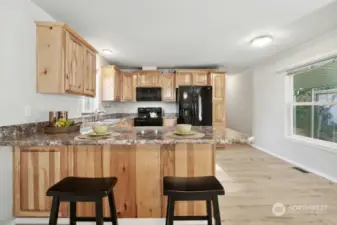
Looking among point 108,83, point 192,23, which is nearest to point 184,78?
point 108,83

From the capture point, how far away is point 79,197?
139cm

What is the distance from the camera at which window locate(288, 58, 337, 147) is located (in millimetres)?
3523

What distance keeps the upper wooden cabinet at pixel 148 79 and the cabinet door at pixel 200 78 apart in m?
Result: 0.94

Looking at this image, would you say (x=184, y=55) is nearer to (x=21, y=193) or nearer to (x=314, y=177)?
(x=314, y=177)

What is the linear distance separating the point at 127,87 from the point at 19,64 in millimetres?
3640

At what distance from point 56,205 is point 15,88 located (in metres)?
1.29

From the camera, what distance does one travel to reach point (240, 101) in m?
7.17

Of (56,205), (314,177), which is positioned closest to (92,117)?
(56,205)

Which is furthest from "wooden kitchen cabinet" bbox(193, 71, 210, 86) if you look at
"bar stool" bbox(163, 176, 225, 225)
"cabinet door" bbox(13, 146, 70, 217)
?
"bar stool" bbox(163, 176, 225, 225)

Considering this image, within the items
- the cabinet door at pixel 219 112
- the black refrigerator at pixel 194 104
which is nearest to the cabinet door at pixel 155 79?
the black refrigerator at pixel 194 104

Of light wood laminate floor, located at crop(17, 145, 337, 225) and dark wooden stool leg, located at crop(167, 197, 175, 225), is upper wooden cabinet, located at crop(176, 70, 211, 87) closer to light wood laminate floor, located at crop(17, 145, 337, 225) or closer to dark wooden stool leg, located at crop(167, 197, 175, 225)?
light wood laminate floor, located at crop(17, 145, 337, 225)

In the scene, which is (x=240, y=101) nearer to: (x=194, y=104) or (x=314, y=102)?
(x=194, y=104)

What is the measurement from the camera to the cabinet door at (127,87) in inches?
226

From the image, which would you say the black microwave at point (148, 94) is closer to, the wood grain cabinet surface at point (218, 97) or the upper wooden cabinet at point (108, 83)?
the upper wooden cabinet at point (108, 83)
